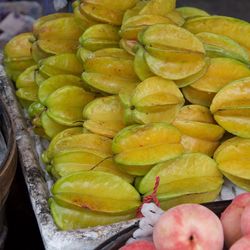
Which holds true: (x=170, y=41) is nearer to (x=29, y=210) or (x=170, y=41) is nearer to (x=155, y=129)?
(x=155, y=129)

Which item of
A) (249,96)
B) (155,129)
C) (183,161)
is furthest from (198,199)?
(249,96)

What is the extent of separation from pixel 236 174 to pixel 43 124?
0.73m

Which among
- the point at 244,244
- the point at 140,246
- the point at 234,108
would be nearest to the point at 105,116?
the point at 234,108

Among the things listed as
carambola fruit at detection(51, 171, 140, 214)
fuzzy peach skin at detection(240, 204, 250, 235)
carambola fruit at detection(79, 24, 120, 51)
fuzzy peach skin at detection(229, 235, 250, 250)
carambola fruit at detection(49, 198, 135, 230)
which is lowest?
carambola fruit at detection(49, 198, 135, 230)

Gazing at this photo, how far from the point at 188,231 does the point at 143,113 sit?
625 mm

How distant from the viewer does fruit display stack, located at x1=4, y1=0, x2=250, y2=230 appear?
1.55 m

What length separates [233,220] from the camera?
1.17 meters

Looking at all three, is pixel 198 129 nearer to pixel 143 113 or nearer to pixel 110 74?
pixel 143 113

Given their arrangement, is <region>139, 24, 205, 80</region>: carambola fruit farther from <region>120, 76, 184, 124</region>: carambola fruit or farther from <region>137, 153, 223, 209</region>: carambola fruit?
<region>137, 153, 223, 209</region>: carambola fruit

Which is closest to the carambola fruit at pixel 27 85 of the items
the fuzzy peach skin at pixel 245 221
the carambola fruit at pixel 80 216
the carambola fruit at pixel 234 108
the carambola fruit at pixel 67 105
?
the carambola fruit at pixel 67 105

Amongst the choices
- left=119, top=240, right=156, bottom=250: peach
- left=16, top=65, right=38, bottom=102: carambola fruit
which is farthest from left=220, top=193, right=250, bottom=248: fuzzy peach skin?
left=16, top=65, right=38, bottom=102: carambola fruit

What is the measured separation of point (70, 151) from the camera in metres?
1.66

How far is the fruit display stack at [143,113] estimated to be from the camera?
155cm

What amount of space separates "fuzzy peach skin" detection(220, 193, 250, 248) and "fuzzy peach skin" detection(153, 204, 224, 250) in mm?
63
